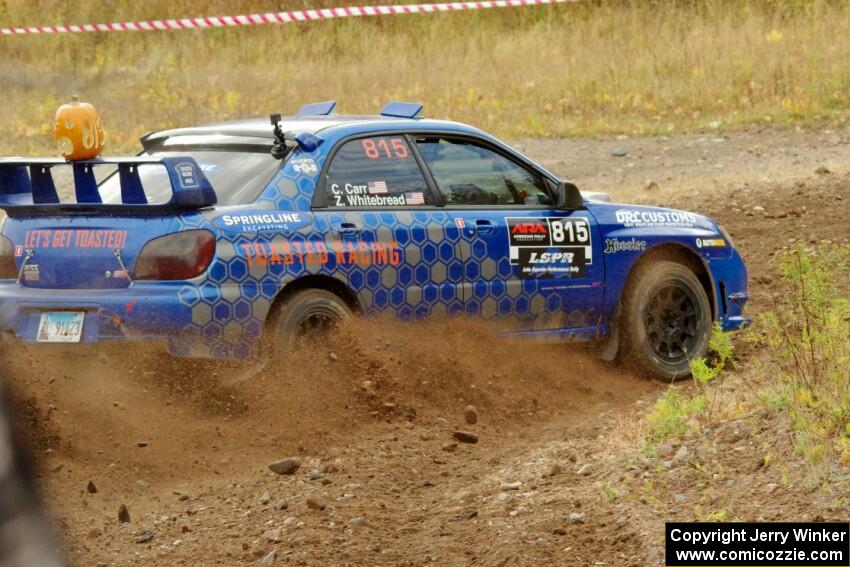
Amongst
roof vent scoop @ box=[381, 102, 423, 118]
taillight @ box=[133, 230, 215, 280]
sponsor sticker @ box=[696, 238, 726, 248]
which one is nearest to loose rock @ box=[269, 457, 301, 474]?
taillight @ box=[133, 230, 215, 280]

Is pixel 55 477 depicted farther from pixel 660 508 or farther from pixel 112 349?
pixel 660 508

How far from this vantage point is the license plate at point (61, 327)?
Result: 643 cm

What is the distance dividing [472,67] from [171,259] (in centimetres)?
1474

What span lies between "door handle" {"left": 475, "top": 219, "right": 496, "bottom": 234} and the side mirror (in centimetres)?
52

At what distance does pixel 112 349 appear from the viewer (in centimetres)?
641

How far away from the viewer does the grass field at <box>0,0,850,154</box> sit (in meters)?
18.6

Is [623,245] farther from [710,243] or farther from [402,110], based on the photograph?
[402,110]

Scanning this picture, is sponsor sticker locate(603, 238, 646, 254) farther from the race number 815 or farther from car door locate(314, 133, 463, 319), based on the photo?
car door locate(314, 133, 463, 319)

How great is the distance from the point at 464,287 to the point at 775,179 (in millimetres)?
7460

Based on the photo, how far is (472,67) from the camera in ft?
68.0

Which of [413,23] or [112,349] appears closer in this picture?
[112,349]

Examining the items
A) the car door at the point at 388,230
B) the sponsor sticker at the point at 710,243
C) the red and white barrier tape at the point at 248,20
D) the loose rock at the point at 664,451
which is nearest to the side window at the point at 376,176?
the car door at the point at 388,230

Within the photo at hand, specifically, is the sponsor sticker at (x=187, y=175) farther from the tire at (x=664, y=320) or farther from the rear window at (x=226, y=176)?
the tire at (x=664, y=320)

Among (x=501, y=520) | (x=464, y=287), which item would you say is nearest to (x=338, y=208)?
(x=464, y=287)
